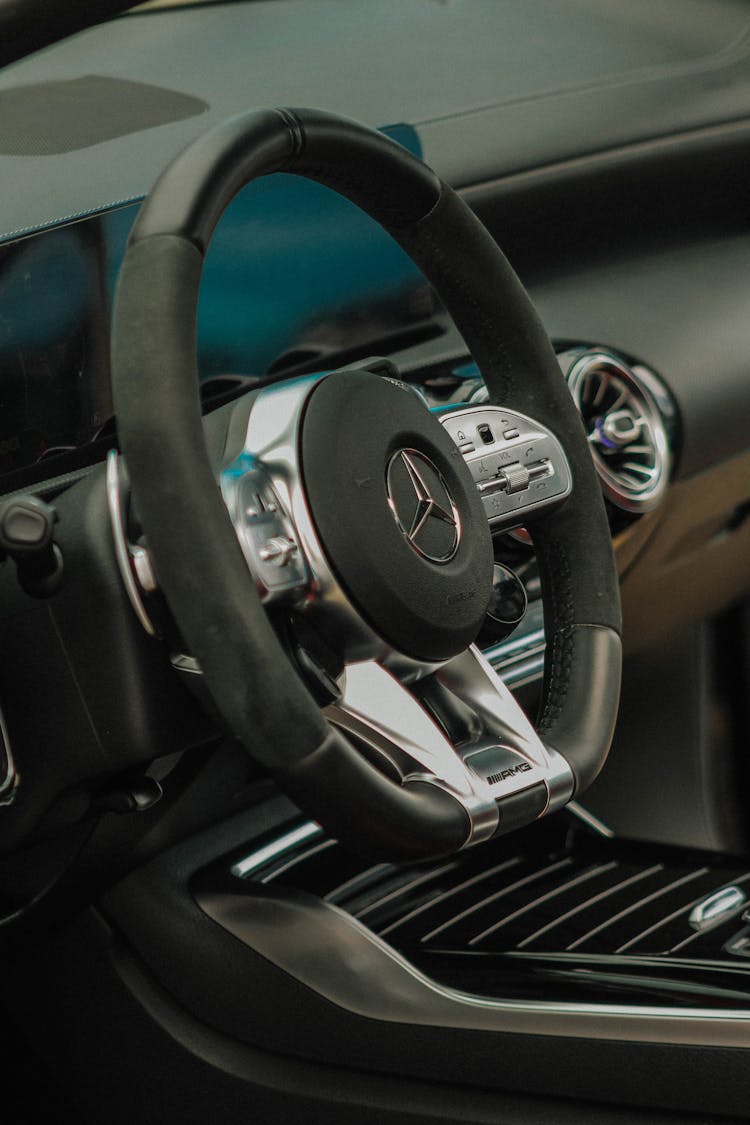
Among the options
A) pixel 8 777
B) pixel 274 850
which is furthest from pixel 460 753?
pixel 274 850

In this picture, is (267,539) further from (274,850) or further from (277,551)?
(274,850)

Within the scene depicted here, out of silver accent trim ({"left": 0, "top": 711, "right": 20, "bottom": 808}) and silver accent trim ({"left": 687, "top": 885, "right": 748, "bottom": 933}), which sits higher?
silver accent trim ({"left": 0, "top": 711, "right": 20, "bottom": 808})

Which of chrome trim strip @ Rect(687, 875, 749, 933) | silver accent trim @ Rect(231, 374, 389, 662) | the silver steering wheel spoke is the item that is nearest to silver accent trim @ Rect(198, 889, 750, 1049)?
chrome trim strip @ Rect(687, 875, 749, 933)

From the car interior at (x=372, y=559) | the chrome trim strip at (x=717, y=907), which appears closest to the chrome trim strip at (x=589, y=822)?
the car interior at (x=372, y=559)

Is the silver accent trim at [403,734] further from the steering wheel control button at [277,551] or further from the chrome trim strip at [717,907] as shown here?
the chrome trim strip at [717,907]

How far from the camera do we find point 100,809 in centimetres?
98

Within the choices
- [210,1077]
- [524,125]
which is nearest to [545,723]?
[210,1077]

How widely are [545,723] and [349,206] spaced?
58 cm

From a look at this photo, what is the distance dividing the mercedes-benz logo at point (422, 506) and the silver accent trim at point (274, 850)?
1.34 ft

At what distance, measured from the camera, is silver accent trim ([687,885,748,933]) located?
50.5 inches

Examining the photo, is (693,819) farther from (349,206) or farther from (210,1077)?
(349,206)

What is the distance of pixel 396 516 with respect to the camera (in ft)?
2.85

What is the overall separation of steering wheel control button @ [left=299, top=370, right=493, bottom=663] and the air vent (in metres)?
0.45

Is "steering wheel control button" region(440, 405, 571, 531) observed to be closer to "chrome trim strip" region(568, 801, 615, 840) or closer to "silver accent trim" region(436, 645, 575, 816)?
"silver accent trim" region(436, 645, 575, 816)
